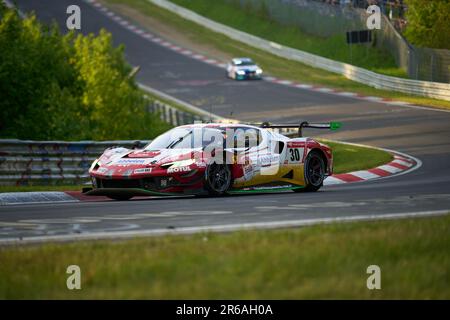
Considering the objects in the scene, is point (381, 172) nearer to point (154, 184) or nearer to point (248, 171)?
point (248, 171)

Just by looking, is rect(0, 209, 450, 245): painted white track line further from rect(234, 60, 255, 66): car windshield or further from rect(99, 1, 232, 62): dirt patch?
rect(99, 1, 232, 62): dirt patch

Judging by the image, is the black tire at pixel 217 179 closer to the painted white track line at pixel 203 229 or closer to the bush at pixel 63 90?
the painted white track line at pixel 203 229

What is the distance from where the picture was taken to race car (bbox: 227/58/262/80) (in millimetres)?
49062

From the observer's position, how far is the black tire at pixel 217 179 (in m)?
15.9

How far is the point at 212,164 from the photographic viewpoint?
52.5 feet

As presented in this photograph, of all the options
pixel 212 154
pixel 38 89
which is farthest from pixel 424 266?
pixel 38 89

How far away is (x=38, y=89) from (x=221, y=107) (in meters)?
12.7

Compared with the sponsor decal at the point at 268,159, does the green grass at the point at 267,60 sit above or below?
above

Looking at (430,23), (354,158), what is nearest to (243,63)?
(430,23)

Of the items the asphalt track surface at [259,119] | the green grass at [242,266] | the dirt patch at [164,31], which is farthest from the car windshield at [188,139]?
the dirt patch at [164,31]

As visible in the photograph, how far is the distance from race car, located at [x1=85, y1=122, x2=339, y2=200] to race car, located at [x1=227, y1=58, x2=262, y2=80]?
3081cm

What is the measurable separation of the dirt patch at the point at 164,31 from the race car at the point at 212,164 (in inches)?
1502

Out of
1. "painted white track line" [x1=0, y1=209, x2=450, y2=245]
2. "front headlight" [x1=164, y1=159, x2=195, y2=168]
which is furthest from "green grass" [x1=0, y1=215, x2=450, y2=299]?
"front headlight" [x1=164, y1=159, x2=195, y2=168]

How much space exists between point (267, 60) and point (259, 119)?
18.5m
